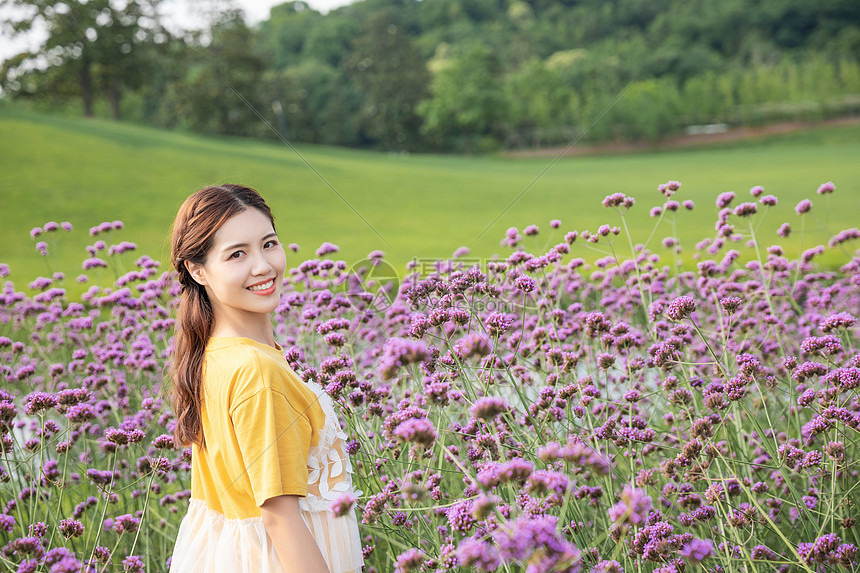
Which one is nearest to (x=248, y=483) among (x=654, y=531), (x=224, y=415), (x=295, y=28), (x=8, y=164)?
(x=224, y=415)

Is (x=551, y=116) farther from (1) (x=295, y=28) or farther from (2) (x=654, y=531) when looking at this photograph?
(2) (x=654, y=531)

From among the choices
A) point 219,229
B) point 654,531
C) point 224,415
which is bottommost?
point 654,531

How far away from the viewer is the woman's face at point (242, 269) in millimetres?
1659

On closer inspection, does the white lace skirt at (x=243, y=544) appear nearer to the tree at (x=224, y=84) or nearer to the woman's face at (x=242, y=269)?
the woman's face at (x=242, y=269)

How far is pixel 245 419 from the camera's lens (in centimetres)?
146

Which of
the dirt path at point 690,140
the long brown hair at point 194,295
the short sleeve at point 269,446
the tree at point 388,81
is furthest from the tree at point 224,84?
the short sleeve at point 269,446

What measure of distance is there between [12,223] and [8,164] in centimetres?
471

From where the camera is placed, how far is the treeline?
36.5 meters

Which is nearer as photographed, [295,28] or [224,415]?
[224,415]

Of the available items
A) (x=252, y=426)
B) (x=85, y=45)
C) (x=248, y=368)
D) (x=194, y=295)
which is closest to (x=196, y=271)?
(x=194, y=295)

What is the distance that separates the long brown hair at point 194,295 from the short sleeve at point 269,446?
0.91ft

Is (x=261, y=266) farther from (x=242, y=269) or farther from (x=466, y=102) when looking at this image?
(x=466, y=102)

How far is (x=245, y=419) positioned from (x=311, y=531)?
309mm

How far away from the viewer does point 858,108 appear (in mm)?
45469
